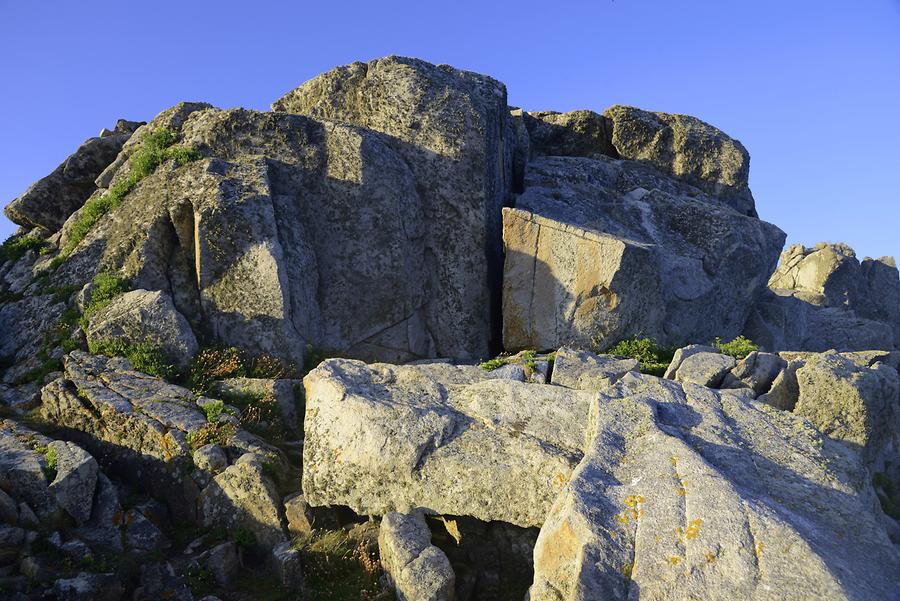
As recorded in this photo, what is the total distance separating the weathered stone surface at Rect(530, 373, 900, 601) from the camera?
35.5 ft

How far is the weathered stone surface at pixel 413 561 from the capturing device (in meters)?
13.2

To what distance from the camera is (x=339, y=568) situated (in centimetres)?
1447

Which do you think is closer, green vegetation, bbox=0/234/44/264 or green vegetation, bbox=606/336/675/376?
green vegetation, bbox=606/336/675/376

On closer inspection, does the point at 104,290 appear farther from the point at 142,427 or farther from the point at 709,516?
the point at 709,516

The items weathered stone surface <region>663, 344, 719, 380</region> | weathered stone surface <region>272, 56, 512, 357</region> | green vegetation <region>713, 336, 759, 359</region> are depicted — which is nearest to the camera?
weathered stone surface <region>663, 344, 719, 380</region>

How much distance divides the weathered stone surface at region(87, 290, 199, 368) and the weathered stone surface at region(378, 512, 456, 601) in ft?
34.5

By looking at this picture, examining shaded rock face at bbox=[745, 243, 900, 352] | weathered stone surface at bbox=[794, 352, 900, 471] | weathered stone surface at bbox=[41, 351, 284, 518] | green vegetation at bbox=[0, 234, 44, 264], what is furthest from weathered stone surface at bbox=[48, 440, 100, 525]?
shaded rock face at bbox=[745, 243, 900, 352]

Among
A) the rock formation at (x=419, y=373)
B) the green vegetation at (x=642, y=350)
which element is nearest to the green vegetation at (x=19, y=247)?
the rock formation at (x=419, y=373)

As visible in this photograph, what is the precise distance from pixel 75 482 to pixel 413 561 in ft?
25.0

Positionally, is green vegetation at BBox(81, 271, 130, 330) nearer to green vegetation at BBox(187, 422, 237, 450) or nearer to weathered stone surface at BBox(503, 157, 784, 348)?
green vegetation at BBox(187, 422, 237, 450)

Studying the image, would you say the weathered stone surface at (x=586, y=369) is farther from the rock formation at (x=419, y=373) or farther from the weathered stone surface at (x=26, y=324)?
Answer: the weathered stone surface at (x=26, y=324)

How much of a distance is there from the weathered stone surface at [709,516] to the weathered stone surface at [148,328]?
42.1 ft

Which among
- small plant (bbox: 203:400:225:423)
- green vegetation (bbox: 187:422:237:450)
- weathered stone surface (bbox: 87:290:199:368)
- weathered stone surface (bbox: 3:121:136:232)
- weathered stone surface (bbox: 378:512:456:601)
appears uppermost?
weathered stone surface (bbox: 3:121:136:232)

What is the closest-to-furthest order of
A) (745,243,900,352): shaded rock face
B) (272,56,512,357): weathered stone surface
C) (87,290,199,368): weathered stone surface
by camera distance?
(87,290,199,368): weathered stone surface → (272,56,512,357): weathered stone surface → (745,243,900,352): shaded rock face
